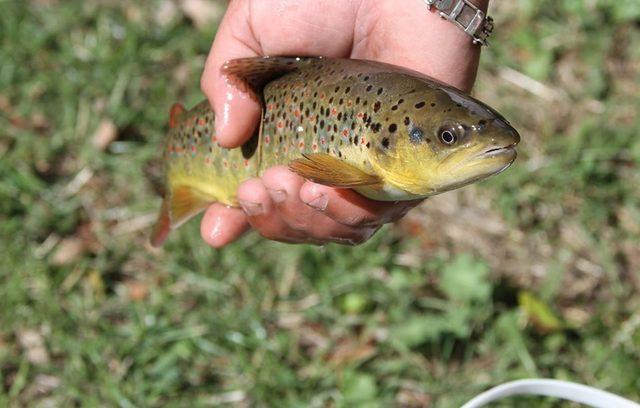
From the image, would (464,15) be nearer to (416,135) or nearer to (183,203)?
(416,135)

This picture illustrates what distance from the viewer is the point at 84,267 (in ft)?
14.0

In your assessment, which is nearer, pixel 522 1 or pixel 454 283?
pixel 454 283

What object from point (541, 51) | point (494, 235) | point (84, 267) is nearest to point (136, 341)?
point (84, 267)

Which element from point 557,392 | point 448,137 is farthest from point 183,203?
point 557,392

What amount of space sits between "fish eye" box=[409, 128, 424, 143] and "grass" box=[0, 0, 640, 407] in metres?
1.62

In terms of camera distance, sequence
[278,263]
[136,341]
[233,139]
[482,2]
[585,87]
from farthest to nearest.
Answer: [585,87] < [278,263] < [136,341] < [482,2] < [233,139]

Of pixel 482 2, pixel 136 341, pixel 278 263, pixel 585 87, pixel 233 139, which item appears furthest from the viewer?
pixel 585 87

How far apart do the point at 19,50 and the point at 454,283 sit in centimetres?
283

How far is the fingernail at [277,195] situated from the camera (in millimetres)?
2912

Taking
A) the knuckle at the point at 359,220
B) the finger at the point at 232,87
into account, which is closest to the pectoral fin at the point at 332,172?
the knuckle at the point at 359,220

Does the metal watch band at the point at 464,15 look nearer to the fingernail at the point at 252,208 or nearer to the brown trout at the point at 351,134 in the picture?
the brown trout at the point at 351,134

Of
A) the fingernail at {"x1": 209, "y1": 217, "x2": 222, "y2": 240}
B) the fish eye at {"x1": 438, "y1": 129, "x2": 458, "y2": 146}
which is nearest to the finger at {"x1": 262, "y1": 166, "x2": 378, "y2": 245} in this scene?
the fingernail at {"x1": 209, "y1": 217, "x2": 222, "y2": 240}

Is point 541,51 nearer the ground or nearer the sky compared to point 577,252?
nearer the sky

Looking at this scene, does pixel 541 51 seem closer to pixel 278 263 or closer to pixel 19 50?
pixel 278 263
